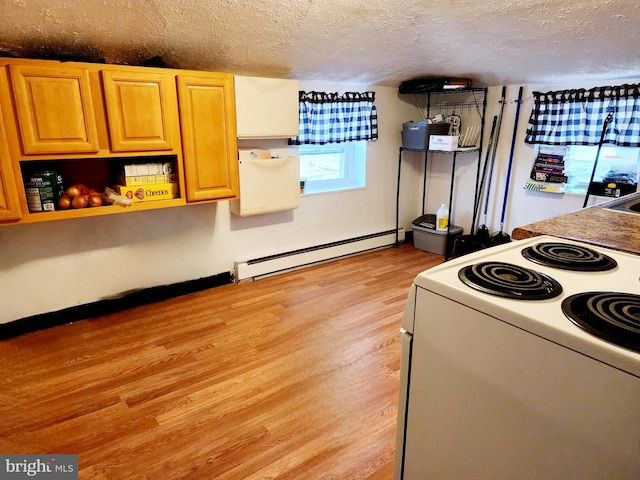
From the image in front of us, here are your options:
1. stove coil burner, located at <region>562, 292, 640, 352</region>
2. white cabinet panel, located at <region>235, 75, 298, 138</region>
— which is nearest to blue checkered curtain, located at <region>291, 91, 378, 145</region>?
white cabinet panel, located at <region>235, 75, 298, 138</region>

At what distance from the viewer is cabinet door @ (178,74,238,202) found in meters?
2.65

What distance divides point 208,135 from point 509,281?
233cm

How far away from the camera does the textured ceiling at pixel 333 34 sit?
212 cm

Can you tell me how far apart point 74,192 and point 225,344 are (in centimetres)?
133

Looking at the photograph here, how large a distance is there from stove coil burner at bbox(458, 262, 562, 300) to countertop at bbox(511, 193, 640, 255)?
0.45 metres

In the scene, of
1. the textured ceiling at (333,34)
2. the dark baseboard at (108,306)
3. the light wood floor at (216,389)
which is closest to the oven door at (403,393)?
the light wood floor at (216,389)

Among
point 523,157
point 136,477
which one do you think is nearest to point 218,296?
point 136,477

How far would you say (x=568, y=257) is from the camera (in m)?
1.15

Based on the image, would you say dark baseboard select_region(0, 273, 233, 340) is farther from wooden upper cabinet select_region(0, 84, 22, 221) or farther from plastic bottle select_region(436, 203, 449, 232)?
plastic bottle select_region(436, 203, 449, 232)

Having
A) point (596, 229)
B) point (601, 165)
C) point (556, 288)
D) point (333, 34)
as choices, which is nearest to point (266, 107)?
point (333, 34)

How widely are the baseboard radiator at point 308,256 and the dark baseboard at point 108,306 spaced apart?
175 mm

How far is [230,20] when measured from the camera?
2328 millimetres

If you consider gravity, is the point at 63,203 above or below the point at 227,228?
above

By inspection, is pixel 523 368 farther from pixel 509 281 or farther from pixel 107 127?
pixel 107 127
